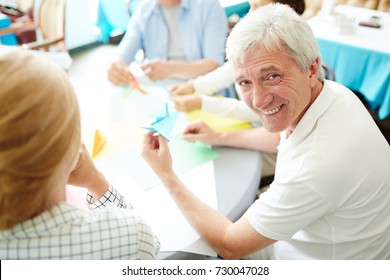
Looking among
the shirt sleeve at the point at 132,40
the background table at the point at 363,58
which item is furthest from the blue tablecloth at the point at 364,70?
the shirt sleeve at the point at 132,40

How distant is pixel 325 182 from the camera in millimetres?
806

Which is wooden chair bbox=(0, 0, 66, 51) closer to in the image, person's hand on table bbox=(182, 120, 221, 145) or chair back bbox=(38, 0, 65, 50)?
chair back bbox=(38, 0, 65, 50)

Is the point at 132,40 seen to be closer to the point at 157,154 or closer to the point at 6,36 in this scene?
the point at 6,36

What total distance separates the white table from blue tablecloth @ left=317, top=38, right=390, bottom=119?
1.46 m

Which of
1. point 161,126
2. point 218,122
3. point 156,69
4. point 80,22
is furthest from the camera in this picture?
point 80,22

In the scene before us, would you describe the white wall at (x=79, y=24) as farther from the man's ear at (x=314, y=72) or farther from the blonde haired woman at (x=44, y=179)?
the blonde haired woman at (x=44, y=179)

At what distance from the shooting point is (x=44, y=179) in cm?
53

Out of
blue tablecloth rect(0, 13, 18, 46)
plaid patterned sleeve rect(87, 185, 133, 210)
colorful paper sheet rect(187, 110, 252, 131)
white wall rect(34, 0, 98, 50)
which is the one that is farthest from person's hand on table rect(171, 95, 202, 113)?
white wall rect(34, 0, 98, 50)

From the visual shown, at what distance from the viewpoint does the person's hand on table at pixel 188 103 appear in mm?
1403

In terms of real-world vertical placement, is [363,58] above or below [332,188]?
below

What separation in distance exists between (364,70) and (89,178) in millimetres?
2050

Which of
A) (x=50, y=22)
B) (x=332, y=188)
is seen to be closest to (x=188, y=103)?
(x=332, y=188)

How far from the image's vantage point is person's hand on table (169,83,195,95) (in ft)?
4.96

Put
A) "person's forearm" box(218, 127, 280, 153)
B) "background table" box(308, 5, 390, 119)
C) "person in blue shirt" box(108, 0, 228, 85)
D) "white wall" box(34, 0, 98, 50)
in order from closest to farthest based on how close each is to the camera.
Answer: "person's forearm" box(218, 127, 280, 153), "person in blue shirt" box(108, 0, 228, 85), "background table" box(308, 5, 390, 119), "white wall" box(34, 0, 98, 50)
